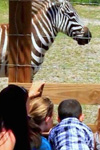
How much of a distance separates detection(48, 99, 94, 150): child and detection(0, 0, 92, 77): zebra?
230 cm

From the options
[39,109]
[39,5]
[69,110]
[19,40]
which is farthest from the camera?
[39,5]

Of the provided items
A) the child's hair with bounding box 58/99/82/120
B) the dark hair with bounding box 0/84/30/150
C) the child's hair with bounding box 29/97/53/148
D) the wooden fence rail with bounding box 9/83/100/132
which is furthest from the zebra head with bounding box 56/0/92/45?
the dark hair with bounding box 0/84/30/150

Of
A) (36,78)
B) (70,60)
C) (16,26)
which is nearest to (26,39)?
(16,26)

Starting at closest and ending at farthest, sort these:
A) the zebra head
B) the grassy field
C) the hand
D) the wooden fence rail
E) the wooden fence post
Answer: the hand < the wooden fence post < the wooden fence rail < the zebra head < the grassy field

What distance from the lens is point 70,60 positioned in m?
10.2

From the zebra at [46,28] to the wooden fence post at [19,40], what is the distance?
1576mm

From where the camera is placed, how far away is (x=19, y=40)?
434 centimetres

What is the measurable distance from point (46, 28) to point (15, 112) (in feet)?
12.8

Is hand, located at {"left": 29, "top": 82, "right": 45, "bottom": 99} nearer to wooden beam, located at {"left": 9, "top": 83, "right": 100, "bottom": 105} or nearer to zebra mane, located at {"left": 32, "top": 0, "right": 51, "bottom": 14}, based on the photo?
wooden beam, located at {"left": 9, "top": 83, "right": 100, "bottom": 105}

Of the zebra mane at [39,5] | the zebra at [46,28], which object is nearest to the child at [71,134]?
the zebra at [46,28]

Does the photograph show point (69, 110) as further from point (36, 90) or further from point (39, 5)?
point (39, 5)

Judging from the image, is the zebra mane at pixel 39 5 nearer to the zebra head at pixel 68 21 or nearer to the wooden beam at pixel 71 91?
the zebra head at pixel 68 21

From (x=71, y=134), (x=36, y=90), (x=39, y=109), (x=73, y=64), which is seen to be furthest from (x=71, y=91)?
(x=73, y=64)

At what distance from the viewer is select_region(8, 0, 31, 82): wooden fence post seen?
4.23 meters
